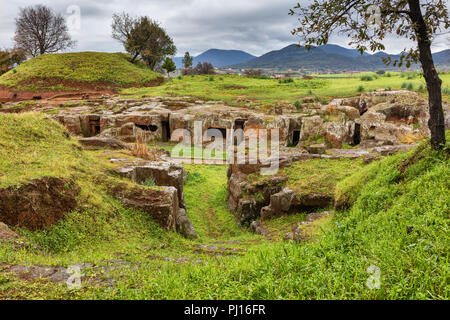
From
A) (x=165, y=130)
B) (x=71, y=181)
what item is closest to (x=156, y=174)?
(x=71, y=181)

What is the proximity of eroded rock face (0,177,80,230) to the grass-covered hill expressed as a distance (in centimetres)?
4211

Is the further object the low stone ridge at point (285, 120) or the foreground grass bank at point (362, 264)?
the low stone ridge at point (285, 120)

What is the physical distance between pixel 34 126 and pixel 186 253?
620 cm

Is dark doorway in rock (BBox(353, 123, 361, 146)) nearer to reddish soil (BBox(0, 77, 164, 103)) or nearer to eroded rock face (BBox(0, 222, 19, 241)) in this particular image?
eroded rock face (BBox(0, 222, 19, 241))

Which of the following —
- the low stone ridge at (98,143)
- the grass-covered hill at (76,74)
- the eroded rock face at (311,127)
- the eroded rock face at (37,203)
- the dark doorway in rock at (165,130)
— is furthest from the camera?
the grass-covered hill at (76,74)

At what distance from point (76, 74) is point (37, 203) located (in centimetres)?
4724

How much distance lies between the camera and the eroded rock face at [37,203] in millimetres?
4984

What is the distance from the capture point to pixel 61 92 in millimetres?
40375

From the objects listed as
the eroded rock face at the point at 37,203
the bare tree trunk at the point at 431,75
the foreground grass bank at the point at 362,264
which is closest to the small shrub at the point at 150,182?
the eroded rock face at the point at 37,203

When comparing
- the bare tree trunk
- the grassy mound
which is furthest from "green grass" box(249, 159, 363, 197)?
the grassy mound

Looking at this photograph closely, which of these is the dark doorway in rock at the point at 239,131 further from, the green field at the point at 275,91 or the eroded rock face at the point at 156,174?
the eroded rock face at the point at 156,174

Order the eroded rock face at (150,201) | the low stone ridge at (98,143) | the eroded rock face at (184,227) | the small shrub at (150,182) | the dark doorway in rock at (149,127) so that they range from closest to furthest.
Answer: 1. the eroded rock face at (150,201)
2. the eroded rock face at (184,227)
3. the small shrub at (150,182)
4. the low stone ridge at (98,143)
5. the dark doorway in rock at (149,127)

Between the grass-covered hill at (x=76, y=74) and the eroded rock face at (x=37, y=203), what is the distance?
138 ft

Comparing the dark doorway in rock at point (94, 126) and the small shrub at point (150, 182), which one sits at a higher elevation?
the dark doorway in rock at point (94, 126)
